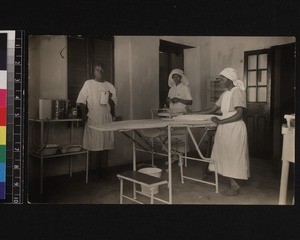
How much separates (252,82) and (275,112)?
0.19 metres

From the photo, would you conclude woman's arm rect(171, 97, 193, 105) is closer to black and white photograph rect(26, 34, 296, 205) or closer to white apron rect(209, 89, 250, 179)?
black and white photograph rect(26, 34, 296, 205)

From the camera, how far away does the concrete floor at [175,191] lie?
1.77 m

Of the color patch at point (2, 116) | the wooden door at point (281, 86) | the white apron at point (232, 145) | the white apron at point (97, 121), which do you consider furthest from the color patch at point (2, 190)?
the wooden door at point (281, 86)

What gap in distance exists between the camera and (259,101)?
1784 mm

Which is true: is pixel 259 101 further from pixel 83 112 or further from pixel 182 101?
pixel 83 112

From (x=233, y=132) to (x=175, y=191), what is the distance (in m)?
0.41

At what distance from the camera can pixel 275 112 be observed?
1.78m

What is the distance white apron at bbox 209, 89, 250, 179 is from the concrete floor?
1.6 inches

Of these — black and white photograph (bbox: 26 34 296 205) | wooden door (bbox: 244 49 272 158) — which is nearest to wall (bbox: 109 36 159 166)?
black and white photograph (bbox: 26 34 296 205)

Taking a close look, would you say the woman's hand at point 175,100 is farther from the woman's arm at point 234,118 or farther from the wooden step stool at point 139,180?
the wooden step stool at point 139,180

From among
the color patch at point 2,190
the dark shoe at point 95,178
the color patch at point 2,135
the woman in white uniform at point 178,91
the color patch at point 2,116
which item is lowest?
the color patch at point 2,190

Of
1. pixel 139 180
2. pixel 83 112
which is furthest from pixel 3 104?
pixel 139 180
